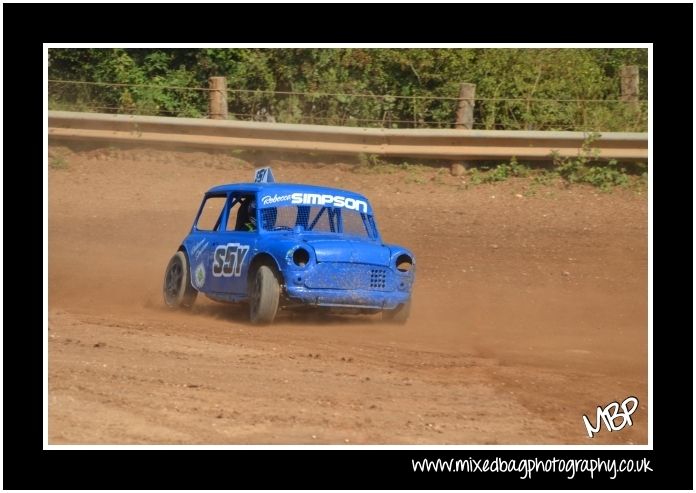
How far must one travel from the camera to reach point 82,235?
15.0 meters

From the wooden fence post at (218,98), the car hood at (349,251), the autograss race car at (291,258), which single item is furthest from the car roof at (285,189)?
the wooden fence post at (218,98)

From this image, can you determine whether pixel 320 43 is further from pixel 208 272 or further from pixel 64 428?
pixel 64 428

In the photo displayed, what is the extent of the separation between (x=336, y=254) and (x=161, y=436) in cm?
376

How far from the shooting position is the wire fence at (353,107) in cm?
1739

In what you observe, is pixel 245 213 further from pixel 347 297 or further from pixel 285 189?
pixel 347 297

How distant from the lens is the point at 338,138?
16.5 m

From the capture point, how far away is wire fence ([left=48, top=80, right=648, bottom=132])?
1739 centimetres

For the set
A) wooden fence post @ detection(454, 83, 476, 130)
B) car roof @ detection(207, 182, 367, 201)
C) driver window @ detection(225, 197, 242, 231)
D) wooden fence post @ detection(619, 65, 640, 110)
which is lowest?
driver window @ detection(225, 197, 242, 231)

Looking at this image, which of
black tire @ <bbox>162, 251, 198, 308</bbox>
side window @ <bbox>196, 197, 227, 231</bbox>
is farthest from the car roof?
side window @ <bbox>196, 197, 227, 231</bbox>

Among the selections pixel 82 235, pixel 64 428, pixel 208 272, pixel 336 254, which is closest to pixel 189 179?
pixel 82 235

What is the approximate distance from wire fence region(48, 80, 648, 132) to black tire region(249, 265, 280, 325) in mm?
7873

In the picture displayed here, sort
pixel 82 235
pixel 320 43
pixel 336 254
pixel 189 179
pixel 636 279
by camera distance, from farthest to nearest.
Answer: pixel 189 179, pixel 82 235, pixel 636 279, pixel 320 43, pixel 336 254

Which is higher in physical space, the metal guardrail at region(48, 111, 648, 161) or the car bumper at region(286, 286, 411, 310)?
the metal guardrail at region(48, 111, 648, 161)

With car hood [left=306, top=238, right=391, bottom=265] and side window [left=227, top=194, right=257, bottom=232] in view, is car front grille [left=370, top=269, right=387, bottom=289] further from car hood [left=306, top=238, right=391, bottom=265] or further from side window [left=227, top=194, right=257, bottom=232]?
side window [left=227, top=194, right=257, bottom=232]
